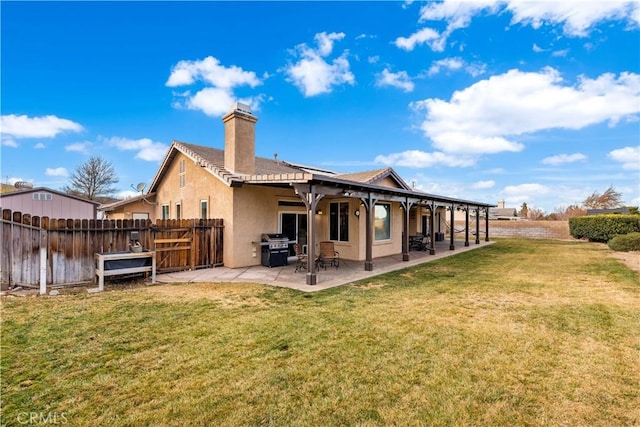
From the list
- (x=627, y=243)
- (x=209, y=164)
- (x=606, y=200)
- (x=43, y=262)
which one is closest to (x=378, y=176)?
(x=209, y=164)

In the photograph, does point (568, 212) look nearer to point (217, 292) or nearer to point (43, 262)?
point (217, 292)

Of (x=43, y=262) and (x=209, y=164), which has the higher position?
(x=209, y=164)

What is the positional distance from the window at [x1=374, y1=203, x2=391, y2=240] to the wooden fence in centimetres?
705

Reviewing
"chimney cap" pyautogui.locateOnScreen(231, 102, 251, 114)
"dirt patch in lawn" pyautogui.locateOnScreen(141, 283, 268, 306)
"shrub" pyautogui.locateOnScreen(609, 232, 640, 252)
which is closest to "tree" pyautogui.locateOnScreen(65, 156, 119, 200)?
"chimney cap" pyautogui.locateOnScreen(231, 102, 251, 114)

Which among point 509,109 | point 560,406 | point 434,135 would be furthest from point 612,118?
point 560,406

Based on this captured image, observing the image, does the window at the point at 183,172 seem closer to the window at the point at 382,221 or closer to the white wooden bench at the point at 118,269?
the white wooden bench at the point at 118,269

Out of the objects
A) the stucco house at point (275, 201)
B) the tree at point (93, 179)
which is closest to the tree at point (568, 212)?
the stucco house at point (275, 201)

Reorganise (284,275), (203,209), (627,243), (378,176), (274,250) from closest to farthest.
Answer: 1. (284,275)
2. (274,250)
3. (203,209)
4. (378,176)
5. (627,243)

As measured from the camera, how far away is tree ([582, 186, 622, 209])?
32.4m

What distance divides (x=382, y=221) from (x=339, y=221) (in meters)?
2.11

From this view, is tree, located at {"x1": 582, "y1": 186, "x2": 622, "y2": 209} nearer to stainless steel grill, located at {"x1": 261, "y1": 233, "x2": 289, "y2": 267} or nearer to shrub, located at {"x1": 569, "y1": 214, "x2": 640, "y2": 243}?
shrub, located at {"x1": 569, "y1": 214, "x2": 640, "y2": 243}

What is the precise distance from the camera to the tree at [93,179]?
94.6 feet

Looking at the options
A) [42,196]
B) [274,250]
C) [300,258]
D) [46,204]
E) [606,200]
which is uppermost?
[606,200]

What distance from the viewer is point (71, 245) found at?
7.09 meters
